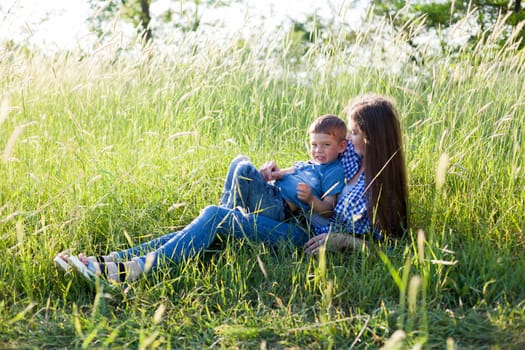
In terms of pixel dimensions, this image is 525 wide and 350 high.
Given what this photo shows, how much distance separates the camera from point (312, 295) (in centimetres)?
244

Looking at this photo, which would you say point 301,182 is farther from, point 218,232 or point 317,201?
point 218,232

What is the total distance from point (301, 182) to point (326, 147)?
0.20m

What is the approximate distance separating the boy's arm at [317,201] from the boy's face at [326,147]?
0.60 ft

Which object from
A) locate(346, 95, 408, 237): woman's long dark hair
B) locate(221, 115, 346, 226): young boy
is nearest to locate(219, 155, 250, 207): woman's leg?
locate(221, 115, 346, 226): young boy

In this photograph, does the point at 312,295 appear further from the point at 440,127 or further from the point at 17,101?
the point at 17,101

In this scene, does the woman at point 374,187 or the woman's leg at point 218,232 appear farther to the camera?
the woman at point 374,187

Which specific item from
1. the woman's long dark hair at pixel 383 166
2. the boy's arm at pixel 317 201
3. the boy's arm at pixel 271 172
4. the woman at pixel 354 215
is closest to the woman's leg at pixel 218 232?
the woman at pixel 354 215

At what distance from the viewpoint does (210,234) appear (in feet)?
8.96

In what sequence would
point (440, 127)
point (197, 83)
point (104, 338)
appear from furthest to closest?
point (197, 83) < point (440, 127) < point (104, 338)

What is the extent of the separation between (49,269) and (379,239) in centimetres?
139

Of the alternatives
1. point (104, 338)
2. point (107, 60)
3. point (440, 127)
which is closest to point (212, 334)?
point (104, 338)

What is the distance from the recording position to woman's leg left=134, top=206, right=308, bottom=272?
2658 mm

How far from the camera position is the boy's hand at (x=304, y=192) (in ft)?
9.23

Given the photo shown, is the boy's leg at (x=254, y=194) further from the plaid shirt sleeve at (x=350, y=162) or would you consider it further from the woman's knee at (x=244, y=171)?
the plaid shirt sleeve at (x=350, y=162)
